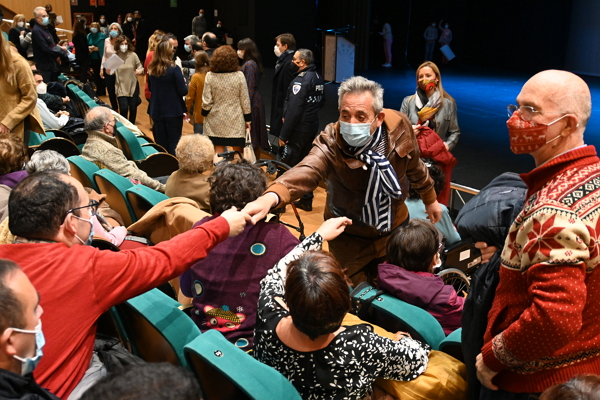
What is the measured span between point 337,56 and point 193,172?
8857 mm

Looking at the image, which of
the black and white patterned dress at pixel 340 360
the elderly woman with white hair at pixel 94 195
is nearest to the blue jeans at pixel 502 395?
the black and white patterned dress at pixel 340 360

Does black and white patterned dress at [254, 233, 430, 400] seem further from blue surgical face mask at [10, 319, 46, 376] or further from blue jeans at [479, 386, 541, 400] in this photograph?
blue surgical face mask at [10, 319, 46, 376]

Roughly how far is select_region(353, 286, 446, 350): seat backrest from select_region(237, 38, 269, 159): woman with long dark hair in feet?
14.8

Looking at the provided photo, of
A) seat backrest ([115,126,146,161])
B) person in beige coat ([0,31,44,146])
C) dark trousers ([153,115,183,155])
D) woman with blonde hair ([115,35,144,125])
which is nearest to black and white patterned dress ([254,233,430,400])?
person in beige coat ([0,31,44,146])

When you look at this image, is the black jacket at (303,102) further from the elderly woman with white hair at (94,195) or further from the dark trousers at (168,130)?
the elderly woman with white hair at (94,195)

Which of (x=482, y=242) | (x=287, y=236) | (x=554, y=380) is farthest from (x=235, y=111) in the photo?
(x=554, y=380)

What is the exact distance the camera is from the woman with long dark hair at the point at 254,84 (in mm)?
6359

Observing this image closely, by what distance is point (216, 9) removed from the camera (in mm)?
18172

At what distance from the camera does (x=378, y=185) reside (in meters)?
2.73

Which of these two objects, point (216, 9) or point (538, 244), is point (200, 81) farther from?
point (216, 9)

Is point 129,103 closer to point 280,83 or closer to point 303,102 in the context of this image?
point 280,83

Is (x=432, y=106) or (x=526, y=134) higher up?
(x=526, y=134)

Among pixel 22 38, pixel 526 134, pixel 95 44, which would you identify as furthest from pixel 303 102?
pixel 95 44

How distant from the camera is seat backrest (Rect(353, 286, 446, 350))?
2127mm
